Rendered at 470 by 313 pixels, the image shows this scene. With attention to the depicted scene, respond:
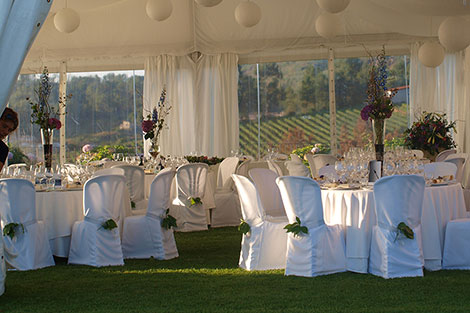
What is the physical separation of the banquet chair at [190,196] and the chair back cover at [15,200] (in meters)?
3.10

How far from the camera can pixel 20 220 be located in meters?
6.69

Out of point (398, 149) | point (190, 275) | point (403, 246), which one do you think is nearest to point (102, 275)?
point (190, 275)

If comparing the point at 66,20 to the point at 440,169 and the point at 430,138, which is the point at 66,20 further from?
the point at 440,169

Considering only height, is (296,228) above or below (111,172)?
below

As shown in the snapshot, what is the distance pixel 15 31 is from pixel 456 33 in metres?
7.23

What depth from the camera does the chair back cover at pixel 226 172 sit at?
10852mm

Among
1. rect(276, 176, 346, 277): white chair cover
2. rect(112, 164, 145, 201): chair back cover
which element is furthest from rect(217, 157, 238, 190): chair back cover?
rect(276, 176, 346, 277): white chair cover

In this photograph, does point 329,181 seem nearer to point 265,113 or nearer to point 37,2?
point 37,2

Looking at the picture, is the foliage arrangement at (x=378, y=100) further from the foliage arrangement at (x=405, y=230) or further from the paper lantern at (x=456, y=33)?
the paper lantern at (x=456, y=33)

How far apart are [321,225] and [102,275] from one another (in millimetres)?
2060

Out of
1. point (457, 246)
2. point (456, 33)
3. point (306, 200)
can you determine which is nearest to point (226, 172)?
point (456, 33)

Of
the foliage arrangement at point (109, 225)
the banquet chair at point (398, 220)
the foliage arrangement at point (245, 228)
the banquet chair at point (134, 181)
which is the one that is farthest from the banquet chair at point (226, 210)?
the banquet chair at point (398, 220)

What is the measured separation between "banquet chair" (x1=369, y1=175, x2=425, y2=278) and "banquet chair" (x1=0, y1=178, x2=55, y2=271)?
3293mm

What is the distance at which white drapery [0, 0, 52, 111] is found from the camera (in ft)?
13.4
